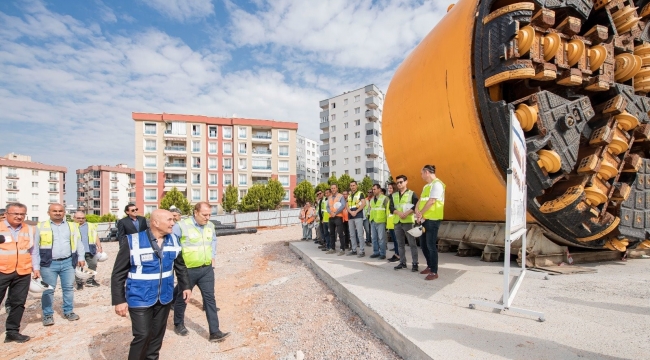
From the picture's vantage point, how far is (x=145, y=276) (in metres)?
3.07

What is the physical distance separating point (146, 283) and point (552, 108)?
5.93 meters

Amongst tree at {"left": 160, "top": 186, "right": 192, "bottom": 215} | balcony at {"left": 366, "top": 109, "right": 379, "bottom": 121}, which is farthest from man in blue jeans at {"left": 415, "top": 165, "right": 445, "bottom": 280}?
balcony at {"left": 366, "top": 109, "right": 379, "bottom": 121}

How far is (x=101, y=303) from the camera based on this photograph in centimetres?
648

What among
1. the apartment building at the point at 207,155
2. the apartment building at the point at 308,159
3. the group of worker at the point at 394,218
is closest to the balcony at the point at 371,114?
the apartment building at the point at 207,155

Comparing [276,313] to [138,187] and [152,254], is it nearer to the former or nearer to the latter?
[152,254]

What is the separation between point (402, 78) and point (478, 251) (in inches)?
161

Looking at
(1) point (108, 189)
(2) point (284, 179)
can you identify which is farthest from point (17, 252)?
(1) point (108, 189)

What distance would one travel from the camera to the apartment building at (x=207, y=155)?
156ft

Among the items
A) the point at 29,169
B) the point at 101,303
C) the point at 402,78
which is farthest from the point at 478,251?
the point at 29,169

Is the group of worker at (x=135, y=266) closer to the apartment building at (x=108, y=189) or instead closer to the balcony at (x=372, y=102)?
the balcony at (x=372, y=102)

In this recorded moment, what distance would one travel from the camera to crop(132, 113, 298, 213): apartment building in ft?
156

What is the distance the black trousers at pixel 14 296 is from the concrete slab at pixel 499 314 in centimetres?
452

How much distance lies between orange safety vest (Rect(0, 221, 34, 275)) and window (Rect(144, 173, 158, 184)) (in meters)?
47.2

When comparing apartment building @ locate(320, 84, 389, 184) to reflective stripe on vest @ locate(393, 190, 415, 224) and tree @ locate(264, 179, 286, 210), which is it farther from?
reflective stripe on vest @ locate(393, 190, 415, 224)
